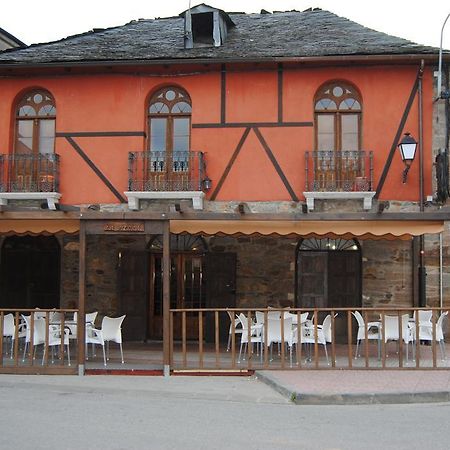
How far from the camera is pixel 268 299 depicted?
46.5ft

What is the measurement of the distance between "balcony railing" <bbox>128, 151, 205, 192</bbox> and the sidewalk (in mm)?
4831

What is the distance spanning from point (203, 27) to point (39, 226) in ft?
20.8

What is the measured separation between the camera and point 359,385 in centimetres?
887

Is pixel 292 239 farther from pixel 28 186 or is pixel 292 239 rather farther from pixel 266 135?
pixel 28 186

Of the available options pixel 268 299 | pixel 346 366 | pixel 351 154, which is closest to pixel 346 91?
pixel 351 154

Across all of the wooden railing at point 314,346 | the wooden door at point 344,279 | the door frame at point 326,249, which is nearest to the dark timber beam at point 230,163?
the door frame at point 326,249

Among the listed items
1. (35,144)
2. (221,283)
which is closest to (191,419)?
(221,283)

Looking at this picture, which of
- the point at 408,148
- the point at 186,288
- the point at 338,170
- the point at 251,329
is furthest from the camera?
the point at 186,288

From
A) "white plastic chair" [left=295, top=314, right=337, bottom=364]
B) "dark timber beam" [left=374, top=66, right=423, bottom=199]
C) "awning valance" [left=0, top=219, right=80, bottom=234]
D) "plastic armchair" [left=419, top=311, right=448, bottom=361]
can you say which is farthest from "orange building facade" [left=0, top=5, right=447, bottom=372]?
"white plastic chair" [left=295, top=314, right=337, bottom=364]

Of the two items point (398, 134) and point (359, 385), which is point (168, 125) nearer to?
point (398, 134)

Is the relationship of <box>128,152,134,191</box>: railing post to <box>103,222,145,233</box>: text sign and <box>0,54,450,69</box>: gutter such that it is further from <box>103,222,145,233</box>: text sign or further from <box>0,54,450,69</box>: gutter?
<box>103,222,145,233</box>: text sign

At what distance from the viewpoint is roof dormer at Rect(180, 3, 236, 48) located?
1460 centimetres

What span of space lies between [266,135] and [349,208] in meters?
2.19

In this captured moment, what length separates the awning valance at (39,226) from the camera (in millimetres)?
10781
